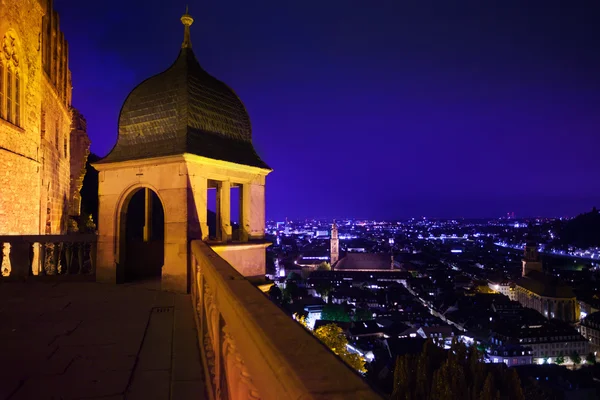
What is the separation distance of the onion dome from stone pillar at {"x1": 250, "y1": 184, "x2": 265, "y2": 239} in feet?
1.65

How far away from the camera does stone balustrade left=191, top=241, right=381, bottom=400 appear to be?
1414 mm

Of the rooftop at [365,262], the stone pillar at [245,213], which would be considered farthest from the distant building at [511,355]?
the rooftop at [365,262]

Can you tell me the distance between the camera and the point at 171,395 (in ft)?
11.8

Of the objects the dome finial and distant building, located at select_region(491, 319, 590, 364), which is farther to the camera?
distant building, located at select_region(491, 319, 590, 364)

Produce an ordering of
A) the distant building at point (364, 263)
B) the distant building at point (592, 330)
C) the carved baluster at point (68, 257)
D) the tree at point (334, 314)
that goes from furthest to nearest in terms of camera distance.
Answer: the distant building at point (364, 263) → the distant building at point (592, 330) → the tree at point (334, 314) → the carved baluster at point (68, 257)

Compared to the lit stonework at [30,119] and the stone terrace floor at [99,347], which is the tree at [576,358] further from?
the stone terrace floor at [99,347]

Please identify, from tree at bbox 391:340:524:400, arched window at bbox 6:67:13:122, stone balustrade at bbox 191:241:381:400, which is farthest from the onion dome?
tree at bbox 391:340:524:400

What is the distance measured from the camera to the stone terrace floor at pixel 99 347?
3.63m

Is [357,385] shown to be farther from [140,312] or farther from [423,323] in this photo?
[423,323]

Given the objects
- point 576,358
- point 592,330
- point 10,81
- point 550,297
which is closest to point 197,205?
point 10,81

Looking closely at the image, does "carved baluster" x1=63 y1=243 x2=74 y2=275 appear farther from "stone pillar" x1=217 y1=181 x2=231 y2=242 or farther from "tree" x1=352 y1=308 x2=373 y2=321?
"tree" x1=352 y1=308 x2=373 y2=321

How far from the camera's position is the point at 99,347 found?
4.68 metres

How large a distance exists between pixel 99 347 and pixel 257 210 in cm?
488

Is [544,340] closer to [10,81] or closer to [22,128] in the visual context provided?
[22,128]
